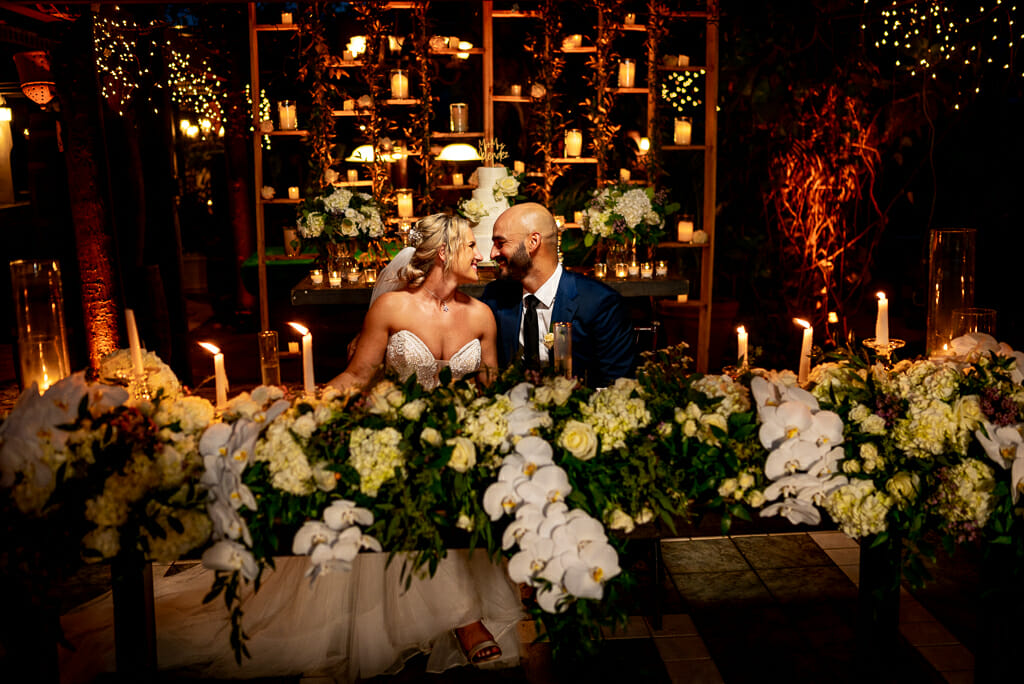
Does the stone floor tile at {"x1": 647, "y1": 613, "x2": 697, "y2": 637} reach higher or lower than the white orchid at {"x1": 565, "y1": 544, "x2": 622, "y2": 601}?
lower

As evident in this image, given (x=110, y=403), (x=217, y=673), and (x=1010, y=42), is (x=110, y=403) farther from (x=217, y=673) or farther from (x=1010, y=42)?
(x=1010, y=42)

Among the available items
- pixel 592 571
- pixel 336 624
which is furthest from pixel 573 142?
pixel 592 571

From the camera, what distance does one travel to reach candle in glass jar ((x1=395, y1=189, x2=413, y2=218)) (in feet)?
22.4

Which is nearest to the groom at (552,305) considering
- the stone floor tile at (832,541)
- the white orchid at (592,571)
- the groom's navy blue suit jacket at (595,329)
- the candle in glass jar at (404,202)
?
the groom's navy blue suit jacket at (595,329)

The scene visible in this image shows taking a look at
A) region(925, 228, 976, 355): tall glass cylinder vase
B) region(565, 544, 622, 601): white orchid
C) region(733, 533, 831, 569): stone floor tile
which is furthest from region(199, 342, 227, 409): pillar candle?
region(925, 228, 976, 355): tall glass cylinder vase

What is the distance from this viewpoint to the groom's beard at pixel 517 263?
3.88 m

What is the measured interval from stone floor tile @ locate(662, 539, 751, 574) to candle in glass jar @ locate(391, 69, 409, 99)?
4.28 metres

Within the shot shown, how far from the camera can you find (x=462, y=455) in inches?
79.2

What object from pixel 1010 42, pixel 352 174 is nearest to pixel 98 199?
pixel 352 174

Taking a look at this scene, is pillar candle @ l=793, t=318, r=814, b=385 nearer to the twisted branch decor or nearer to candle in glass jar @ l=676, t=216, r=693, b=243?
the twisted branch decor

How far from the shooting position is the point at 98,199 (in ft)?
17.5

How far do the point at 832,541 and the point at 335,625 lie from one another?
2.36 metres

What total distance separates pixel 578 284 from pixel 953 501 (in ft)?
6.58

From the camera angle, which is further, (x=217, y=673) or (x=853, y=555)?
(x=853, y=555)
